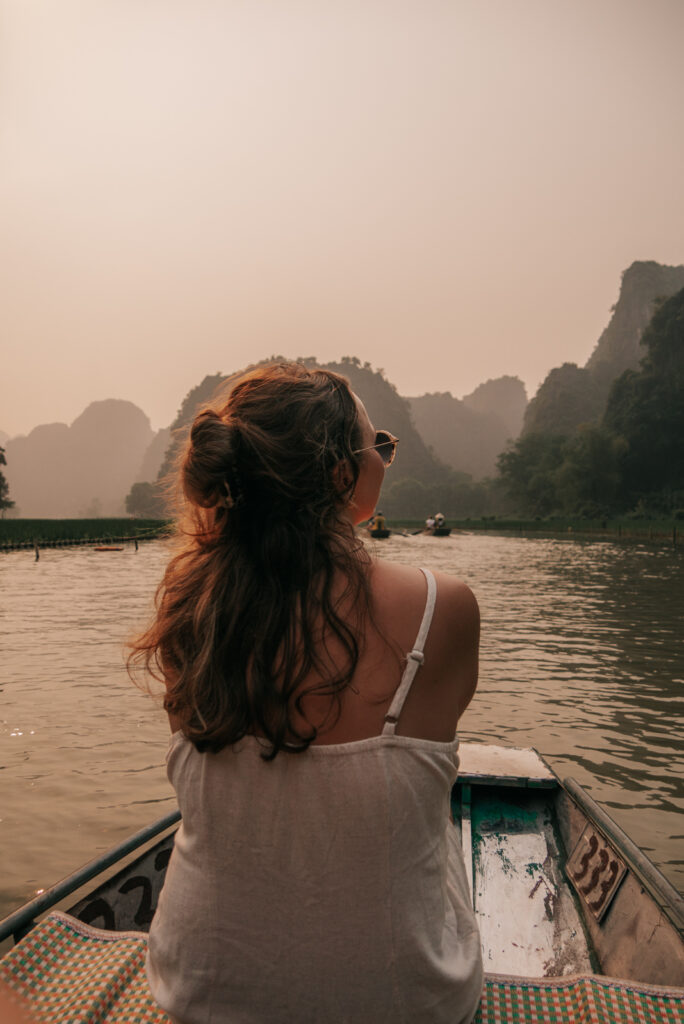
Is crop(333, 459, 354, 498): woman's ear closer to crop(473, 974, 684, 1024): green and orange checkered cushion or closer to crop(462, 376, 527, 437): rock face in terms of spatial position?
crop(473, 974, 684, 1024): green and orange checkered cushion

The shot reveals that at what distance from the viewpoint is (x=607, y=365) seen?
333 ft

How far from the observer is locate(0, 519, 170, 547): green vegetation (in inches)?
1314

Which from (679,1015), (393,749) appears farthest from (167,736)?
(393,749)

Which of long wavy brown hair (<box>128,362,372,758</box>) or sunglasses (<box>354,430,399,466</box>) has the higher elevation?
sunglasses (<box>354,430,399,466</box>)

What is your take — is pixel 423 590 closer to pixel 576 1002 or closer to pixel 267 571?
pixel 267 571

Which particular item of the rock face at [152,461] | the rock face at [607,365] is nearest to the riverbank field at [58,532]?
the rock face at [607,365]

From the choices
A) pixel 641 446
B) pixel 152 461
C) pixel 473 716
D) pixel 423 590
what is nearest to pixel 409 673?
pixel 423 590

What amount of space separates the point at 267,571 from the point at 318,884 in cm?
49

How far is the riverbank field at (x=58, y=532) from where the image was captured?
3310 cm

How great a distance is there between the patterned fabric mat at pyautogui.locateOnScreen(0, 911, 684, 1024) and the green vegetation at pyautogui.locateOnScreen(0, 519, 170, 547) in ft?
90.4

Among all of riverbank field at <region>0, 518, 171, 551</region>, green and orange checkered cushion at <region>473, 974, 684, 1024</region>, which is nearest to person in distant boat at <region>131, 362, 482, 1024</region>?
green and orange checkered cushion at <region>473, 974, 684, 1024</region>

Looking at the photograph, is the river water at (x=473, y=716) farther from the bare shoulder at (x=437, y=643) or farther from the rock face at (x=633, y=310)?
the rock face at (x=633, y=310)

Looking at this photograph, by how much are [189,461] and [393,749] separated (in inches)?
23.7

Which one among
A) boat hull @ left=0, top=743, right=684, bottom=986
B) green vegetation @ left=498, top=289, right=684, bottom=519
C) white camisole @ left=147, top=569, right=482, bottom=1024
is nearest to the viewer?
white camisole @ left=147, top=569, right=482, bottom=1024
